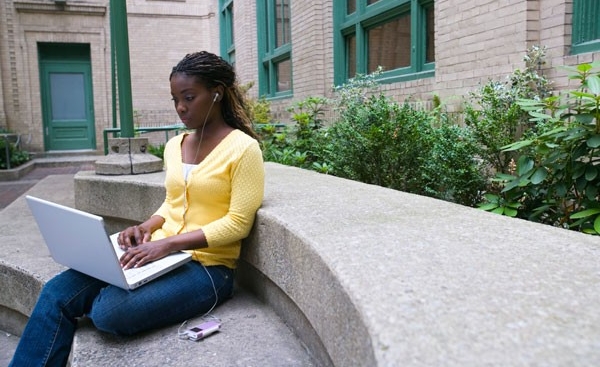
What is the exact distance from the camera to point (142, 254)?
2.41 meters

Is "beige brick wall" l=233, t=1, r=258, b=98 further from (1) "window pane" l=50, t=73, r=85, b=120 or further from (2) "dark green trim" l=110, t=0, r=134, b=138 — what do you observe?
(1) "window pane" l=50, t=73, r=85, b=120

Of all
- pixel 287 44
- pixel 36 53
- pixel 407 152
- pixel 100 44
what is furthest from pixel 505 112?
pixel 36 53

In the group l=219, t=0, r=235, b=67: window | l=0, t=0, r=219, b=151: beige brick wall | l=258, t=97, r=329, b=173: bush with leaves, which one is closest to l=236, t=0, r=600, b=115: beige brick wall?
l=258, t=97, r=329, b=173: bush with leaves

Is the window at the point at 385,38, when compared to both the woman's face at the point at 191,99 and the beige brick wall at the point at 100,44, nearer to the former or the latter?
the woman's face at the point at 191,99

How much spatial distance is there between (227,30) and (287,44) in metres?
5.54

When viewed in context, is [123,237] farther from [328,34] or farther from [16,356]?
[328,34]

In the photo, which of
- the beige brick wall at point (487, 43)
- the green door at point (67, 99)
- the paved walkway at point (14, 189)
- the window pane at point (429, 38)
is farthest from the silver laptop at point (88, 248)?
the green door at point (67, 99)

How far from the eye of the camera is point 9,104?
15.8m

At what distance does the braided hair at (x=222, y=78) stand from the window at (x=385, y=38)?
333 centimetres

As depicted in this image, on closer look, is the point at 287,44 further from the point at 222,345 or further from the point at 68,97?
the point at 68,97

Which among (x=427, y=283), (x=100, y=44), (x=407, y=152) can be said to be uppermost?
(x=100, y=44)

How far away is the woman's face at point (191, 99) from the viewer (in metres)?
2.68

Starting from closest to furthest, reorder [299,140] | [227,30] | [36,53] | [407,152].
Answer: [407,152] < [299,140] < [227,30] < [36,53]

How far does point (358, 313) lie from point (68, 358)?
174 cm
